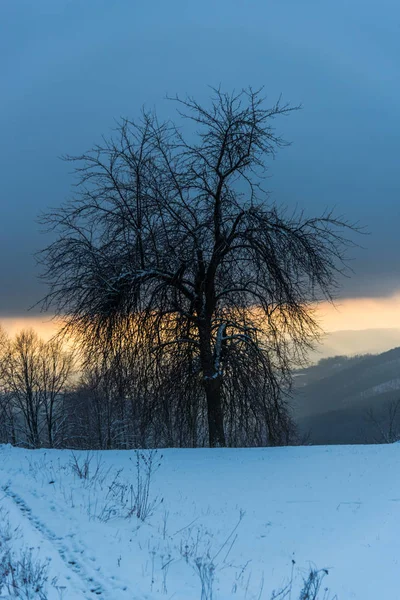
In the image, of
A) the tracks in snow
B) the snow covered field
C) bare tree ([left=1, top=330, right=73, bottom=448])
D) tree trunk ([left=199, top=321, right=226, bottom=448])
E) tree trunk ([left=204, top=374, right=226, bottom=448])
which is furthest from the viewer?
bare tree ([left=1, top=330, right=73, bottom=448])

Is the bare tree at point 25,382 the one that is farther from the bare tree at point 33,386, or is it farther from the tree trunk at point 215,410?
the tree trunk at point 215,410

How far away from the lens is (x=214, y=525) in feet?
23.4

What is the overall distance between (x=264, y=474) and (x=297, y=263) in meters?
5.35

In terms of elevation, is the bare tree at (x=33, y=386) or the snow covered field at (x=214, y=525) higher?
the bare tree at (x=33, y=386)

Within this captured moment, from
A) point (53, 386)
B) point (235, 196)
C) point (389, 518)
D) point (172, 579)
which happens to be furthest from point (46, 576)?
point (53, 386)

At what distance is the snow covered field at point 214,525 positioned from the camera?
5.06 metres

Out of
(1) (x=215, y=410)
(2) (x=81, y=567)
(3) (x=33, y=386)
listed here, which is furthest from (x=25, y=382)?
(2) (x=81, y=567)

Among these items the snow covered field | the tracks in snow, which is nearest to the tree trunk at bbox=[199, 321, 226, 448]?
the snow covered field

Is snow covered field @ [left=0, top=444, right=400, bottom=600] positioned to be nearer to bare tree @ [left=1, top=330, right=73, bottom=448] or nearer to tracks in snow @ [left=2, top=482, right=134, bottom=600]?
tracks in snow @ [left=2, top=482, right=134, bottom=600]

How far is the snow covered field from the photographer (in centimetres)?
506

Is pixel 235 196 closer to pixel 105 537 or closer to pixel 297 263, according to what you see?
pixel 297 263

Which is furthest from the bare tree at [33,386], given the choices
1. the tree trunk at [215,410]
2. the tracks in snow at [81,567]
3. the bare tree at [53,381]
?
the tracks in snow at [81,567]

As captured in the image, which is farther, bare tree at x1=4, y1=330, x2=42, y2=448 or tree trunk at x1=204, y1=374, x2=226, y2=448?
bare tree at x1=4, y1=330, x2=42, y2=448

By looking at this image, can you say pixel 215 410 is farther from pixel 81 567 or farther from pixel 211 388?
pixel 81 567
